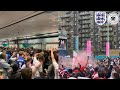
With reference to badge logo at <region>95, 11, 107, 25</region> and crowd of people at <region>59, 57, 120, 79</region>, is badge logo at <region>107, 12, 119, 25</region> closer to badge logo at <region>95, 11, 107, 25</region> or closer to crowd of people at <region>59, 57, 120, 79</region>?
badge logo at <region>95, 11, 107, 25</region>

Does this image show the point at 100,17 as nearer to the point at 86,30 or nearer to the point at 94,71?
the point at 86,30

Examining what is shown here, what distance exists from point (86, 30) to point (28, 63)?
6.15 ft

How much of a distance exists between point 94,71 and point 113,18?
159 cm

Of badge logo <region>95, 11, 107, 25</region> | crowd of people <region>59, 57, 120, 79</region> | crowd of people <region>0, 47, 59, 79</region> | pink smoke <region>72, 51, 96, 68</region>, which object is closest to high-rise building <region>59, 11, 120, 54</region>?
badge logo <region>95, 11, 107, 25</region>

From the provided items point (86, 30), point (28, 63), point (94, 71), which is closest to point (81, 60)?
point (94, 71)

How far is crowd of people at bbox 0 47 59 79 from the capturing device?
9883 mm

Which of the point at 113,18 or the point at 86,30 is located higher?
the point at 113,18

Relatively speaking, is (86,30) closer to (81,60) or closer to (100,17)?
(100,17)

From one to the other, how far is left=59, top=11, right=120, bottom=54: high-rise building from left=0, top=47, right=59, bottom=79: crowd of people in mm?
706

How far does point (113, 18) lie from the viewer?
10.1m

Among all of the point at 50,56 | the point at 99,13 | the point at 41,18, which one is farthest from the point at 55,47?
the point at 99,13

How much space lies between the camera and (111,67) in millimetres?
10133

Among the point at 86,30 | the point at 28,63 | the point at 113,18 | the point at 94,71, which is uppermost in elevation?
the point at 113,18
